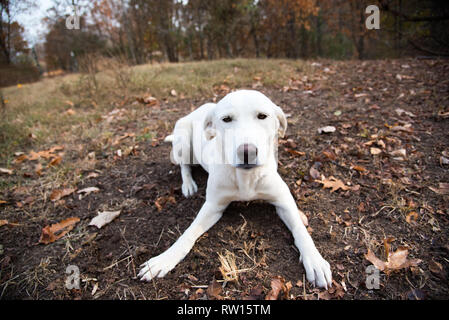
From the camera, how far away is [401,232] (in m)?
1.91

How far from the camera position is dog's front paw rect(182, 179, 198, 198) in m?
2.65

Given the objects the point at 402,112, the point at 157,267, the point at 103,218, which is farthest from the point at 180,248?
the point at 402,112

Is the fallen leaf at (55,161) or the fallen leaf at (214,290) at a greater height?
the fallen leaf at (55,161)

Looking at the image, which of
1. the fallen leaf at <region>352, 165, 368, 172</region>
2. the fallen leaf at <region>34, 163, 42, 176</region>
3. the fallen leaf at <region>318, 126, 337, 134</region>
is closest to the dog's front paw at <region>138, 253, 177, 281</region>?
the fallen leaf at <region>352, 165, 368, 172</region>

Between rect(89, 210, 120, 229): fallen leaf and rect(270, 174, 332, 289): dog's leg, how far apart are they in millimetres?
1624

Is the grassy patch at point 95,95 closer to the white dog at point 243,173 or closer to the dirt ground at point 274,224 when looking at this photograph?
the dirt ground at point 274,224

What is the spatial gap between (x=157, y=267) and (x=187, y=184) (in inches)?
43.3

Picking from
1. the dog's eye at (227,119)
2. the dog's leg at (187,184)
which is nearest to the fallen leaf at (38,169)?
the dog's leg at (187,184)

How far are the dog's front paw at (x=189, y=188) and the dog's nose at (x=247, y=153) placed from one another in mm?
1246

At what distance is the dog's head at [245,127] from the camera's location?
1.59m

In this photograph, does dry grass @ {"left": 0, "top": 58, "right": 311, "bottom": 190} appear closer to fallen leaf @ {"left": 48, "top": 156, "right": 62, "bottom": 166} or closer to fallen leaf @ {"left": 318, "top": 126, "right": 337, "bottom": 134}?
fallen leaf @ {"left": 48, "top": 156, "right": 62, "bottom": 166}

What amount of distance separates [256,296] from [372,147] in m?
2.45

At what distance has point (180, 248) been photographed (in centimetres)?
189
